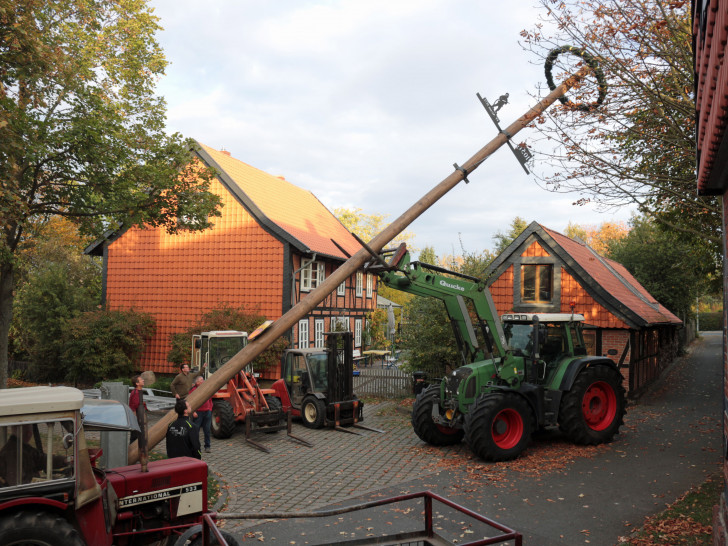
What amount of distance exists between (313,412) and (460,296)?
5.25 m

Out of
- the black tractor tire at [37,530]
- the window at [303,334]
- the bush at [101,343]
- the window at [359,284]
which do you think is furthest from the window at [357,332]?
the black tractor tire at [37,530]

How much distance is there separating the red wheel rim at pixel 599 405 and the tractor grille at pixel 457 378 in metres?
2.84

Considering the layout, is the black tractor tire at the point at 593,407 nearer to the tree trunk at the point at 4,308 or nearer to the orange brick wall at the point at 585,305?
the orange brick wall at the point at 585,305

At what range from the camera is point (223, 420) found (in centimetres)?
1300

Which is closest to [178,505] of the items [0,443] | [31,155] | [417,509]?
[0,443]

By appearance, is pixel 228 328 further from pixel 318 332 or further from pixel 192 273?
pixel 318 332

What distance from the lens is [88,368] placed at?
20.4 metres

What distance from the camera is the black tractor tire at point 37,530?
455 cm

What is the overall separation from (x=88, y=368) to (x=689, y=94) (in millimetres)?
19995

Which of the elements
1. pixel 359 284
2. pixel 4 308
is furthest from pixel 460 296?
pixel 359 284

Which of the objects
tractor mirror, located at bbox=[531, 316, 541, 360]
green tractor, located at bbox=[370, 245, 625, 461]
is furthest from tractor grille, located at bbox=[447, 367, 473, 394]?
tractor mirror, located at bbox=[531, 316, 541, 360]

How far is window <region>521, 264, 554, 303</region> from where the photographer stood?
1886 centimetres

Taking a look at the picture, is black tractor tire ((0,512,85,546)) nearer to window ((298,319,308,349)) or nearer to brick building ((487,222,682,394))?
brick building ((487,222,682,394))

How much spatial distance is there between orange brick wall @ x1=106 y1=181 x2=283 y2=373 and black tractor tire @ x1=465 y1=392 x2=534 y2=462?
1128 cm
